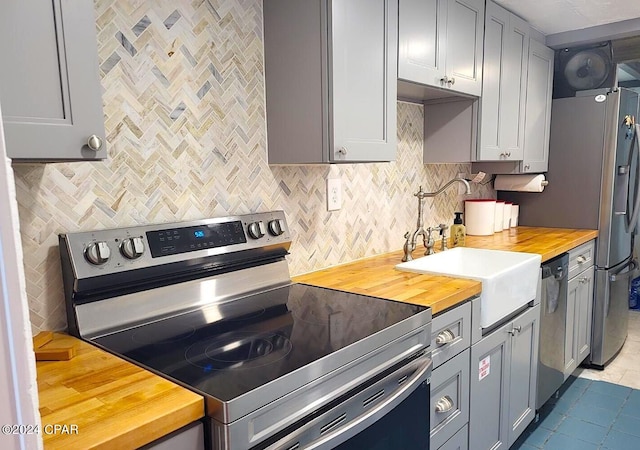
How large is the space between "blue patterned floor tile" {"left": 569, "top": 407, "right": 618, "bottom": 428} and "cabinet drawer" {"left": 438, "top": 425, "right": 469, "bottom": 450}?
114 cm

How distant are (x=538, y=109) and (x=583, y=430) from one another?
6.19 ft

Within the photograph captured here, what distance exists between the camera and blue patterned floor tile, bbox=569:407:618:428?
8.08 feet

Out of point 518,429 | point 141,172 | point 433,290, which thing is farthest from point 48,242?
point 518,429

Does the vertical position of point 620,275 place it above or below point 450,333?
below

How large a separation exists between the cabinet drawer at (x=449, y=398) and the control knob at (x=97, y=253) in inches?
41.5

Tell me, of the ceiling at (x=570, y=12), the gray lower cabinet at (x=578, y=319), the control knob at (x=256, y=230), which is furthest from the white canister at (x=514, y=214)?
the control knob at (x=256, y=230)

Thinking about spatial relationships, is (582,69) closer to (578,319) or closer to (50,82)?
(578,319)

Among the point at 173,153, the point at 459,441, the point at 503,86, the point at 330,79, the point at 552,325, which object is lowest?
the point at 459,441

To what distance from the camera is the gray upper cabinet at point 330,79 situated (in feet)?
5.03

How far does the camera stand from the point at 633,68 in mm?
4016

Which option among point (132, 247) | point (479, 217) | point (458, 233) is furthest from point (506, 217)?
point (132, 247)

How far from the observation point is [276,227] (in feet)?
5.50

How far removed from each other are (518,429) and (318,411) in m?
1.54

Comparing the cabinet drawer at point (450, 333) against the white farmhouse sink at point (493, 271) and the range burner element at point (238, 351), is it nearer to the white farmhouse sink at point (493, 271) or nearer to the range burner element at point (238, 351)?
the white farmhouse sink at point (493, 271)
